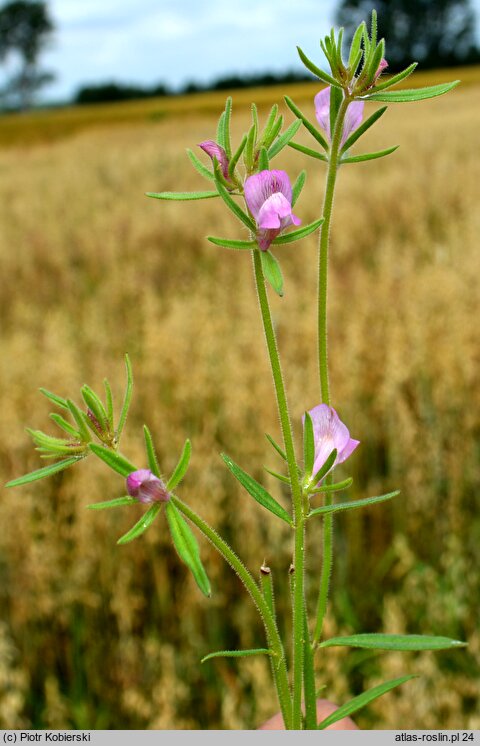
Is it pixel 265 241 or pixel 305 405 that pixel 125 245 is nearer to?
pixel 305 405

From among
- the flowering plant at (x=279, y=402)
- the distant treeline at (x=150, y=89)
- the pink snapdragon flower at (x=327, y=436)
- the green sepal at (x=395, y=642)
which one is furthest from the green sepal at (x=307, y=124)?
the distant treeline at (x=150, y=89)

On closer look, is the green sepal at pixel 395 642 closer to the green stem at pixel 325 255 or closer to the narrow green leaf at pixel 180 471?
the green stem at pixel 325 255

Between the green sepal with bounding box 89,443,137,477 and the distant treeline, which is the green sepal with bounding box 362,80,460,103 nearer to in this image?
the green sepal with bounding box 89,443,137,477

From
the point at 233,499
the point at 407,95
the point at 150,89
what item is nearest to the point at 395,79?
the point at 407,95

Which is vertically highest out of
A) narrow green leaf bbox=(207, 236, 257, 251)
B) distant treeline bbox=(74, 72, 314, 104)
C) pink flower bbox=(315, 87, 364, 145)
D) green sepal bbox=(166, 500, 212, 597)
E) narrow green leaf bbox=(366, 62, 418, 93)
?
distant treeline bbox=(74, 72, 314, 104)

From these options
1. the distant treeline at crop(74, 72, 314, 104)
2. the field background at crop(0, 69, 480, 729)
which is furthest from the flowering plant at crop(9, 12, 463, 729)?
the distant treeline at crop(74, 72, 314, 104)

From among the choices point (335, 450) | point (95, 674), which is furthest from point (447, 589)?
point (335, 450)

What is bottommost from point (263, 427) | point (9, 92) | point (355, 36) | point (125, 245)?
point (263, 427)
